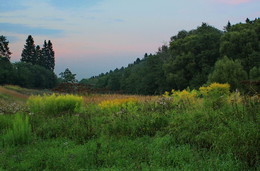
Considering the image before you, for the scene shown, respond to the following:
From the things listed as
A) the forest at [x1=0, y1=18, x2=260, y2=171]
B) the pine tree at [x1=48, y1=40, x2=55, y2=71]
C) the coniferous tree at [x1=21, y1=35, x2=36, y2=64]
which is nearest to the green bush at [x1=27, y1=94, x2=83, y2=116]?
the forest at [x1=0, y1=18, x2=260, y2=171]

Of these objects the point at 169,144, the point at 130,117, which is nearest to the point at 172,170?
the point at 169,144

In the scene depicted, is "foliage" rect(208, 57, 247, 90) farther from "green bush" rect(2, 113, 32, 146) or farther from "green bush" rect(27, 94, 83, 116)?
"green bush" rect(2, 113, 32, 146)

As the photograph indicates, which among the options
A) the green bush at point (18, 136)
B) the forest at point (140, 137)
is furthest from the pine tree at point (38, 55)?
the green bush at point (18, 136)

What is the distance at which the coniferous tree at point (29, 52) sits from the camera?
2620 inches

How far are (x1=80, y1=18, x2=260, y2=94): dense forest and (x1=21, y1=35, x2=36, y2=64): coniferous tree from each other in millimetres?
30172

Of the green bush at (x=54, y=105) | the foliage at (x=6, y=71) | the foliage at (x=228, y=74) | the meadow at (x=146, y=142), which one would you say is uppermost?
the foliage at (x=6, y=71)

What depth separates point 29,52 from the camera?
6925cm

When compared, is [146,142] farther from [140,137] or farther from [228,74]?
[228,74]

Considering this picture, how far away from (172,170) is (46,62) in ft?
251

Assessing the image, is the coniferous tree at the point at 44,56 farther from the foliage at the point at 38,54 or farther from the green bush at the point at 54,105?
the green bush at the point at 54,105

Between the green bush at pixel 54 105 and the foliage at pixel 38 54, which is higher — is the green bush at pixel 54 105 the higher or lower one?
the lower one

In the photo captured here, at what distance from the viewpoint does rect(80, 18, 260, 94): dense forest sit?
101ft

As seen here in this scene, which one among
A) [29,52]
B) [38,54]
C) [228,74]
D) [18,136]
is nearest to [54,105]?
[18,136]

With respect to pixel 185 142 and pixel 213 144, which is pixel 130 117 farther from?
pixel 213 144
